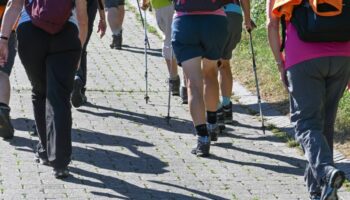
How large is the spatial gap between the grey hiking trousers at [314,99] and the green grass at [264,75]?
1979 mm

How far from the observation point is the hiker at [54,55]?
6969mm

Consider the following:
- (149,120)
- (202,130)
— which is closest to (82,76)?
(149,120)

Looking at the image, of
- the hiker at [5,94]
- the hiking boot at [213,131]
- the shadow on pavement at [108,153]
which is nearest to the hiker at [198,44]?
the hiking boot at [213,131]

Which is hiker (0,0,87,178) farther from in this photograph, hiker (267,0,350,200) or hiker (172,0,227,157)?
hiker (267,0,350,200)

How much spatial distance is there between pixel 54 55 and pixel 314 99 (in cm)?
212

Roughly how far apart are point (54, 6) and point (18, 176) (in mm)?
1388

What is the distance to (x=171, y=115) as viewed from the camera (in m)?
9.63

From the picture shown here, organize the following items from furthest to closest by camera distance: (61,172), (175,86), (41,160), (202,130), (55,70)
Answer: (175,86)
(202,130)
(41,160)
(61,172)
(55,70)

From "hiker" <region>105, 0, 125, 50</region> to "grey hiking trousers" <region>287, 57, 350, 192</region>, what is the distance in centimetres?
740

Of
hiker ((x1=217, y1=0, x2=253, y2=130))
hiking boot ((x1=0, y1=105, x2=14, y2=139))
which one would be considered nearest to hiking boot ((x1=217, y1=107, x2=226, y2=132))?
hiker ((x1=217, y1=0, x2=253, y2=130))

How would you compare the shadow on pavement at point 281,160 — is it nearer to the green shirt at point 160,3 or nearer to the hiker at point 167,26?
the hiker at point 167,26

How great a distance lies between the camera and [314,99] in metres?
6.07

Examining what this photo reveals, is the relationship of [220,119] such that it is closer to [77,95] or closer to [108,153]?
[108,153]

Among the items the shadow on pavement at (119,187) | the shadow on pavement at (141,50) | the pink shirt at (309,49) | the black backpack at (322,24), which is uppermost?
the black backpack at (322,24)
